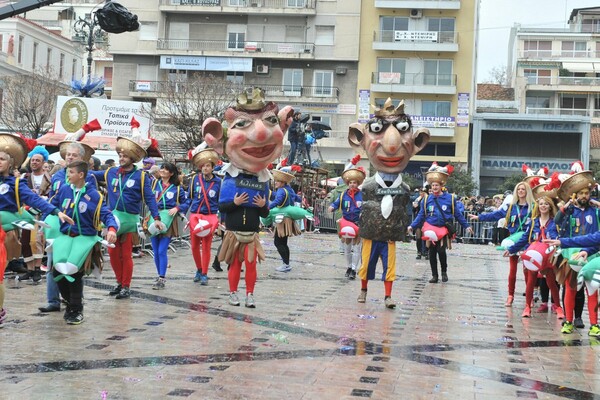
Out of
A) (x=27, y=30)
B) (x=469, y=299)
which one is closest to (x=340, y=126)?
(x=27, y=30)

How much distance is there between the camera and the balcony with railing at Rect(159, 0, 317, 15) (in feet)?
157

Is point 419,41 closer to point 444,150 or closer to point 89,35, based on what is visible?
point 444,150

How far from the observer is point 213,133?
1003 cm

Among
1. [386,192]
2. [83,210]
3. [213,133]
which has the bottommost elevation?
[83,210]

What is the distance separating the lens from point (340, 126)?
47.8m

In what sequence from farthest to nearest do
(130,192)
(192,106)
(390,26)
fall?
(390,26), (192,106), (130,192)

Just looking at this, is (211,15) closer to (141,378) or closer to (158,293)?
(158,293)

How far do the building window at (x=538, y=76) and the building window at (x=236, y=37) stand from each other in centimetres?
1836

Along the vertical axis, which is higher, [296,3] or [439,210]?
[296,3]

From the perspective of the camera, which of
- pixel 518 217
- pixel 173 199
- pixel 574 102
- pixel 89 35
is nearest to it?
pixel 518 217

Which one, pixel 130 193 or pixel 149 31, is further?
pixel 149 31

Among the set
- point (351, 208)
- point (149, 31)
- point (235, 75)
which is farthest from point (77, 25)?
point (351, 208)

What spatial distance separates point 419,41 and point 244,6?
401 inches

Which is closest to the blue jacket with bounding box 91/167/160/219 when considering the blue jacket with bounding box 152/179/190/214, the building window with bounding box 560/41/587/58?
the blue jacket with bounding box 152/179/190/214
